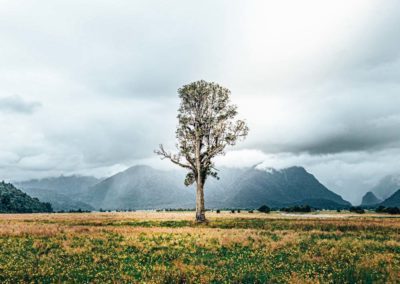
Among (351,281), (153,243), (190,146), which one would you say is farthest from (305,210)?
(351,281)

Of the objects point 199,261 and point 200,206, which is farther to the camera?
point 200,206

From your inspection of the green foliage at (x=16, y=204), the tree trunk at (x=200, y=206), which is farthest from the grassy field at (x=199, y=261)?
the green foliage at (x=16, y=204)

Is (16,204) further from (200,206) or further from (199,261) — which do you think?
(199,261)

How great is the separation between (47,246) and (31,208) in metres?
183

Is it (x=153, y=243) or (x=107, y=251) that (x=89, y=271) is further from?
(x=153, y=243)

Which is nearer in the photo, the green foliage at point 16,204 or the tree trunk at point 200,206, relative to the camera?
the tree trunk at point 200,206

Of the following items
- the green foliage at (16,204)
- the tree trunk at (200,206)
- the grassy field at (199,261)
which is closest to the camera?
the grassy field at (199,261)

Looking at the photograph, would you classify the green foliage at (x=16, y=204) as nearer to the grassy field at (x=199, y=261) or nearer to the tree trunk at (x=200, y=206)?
the tree trunk at (x=200, y=206)

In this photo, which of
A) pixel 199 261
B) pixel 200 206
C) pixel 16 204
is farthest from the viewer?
pixel 16 204

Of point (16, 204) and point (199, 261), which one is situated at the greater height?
point (16, 204)

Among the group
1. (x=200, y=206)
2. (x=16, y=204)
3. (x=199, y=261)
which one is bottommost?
(x=199, y=261)

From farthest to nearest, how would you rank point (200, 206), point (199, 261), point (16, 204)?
point (16, 204)
point (200, 206)
point (199, 261)

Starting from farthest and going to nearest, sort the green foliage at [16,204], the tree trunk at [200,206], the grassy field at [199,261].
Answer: the green foliage at [16,204] → the tree trunk at [200,206] → the grassy field at [199,261]

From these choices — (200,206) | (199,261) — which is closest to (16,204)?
(200,206)
